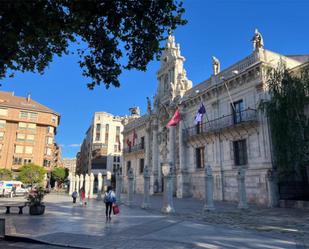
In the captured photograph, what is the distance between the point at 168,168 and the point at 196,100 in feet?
40.8

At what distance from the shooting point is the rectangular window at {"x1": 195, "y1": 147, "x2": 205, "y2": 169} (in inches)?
1003

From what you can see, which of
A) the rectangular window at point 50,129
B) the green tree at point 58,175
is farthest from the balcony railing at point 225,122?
the green tree at point 58,175

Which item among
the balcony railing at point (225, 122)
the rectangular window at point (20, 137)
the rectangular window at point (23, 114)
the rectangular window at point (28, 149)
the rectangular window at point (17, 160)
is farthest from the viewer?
the rectangular window at point (23, 114)

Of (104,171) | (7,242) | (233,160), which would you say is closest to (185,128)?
(233,160)

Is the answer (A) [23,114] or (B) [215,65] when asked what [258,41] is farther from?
(A) [23,114]

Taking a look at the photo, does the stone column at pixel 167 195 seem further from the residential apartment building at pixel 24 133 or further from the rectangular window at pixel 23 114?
the rectangular window at pixel 23 114

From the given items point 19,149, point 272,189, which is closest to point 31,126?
point 19,149

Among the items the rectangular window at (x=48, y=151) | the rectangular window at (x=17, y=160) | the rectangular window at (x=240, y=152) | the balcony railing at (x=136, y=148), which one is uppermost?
the rectangular window at (x=48, y=151)

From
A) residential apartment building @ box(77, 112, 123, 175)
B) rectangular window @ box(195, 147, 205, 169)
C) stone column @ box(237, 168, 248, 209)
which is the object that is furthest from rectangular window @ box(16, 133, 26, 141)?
stone column @ box(237, 168, 248, 209)

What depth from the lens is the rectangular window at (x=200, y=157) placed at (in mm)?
25464

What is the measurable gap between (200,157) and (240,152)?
17.0 ft

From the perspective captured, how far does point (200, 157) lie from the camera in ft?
85.0

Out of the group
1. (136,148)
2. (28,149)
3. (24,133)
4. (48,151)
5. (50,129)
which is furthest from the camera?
(50,129)

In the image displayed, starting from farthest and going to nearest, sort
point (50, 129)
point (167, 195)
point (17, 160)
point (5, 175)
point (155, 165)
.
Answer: point (50, 129) < point (17, 160) < point (5, 175) < point (155, 165) < point (167, 195)
